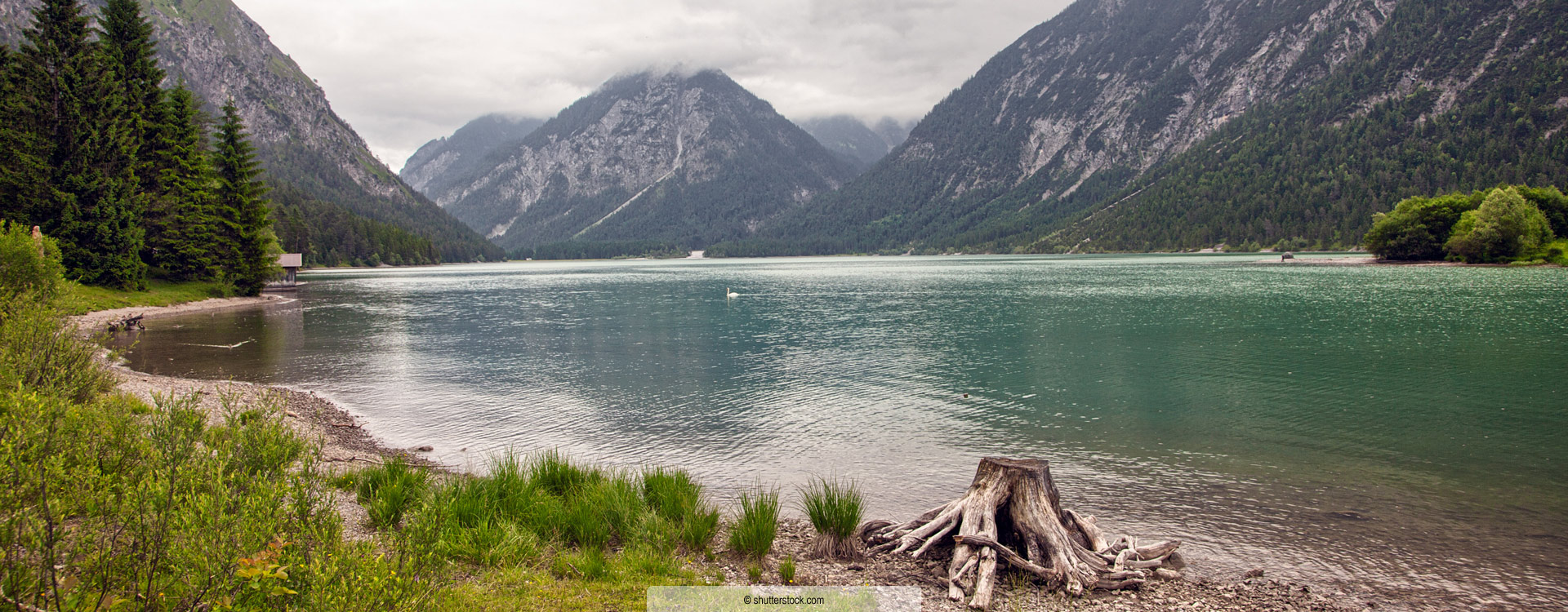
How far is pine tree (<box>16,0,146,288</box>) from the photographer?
147 ft

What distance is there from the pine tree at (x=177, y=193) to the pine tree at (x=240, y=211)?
12.1ft

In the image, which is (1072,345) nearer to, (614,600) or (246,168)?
(614,600)

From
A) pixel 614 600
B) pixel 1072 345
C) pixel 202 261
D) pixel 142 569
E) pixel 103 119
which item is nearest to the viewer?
pixel 142 569

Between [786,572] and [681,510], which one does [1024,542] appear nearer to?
[786,572]

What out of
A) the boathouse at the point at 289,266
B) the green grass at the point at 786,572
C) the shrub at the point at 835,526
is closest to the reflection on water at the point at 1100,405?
the shrub at the point at 835,526

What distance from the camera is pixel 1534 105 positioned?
612ft

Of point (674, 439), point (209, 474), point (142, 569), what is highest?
point (209, 474)

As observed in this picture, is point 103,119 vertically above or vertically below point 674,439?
above

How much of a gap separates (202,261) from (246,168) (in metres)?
12.3

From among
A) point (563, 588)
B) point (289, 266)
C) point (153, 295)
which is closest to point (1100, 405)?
point (563, 588)

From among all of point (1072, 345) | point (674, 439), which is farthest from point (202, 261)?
point (1072, 345)

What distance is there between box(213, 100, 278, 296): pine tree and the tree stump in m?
72.9

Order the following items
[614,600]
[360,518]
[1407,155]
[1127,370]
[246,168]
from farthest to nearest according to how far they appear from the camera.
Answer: [1407,155]
[246,168]
[1127,370]
[360,518]
[614,600]

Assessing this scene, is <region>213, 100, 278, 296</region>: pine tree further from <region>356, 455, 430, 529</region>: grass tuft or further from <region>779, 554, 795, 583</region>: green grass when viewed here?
<region>779, 554, 795, 583</region>: green grass
